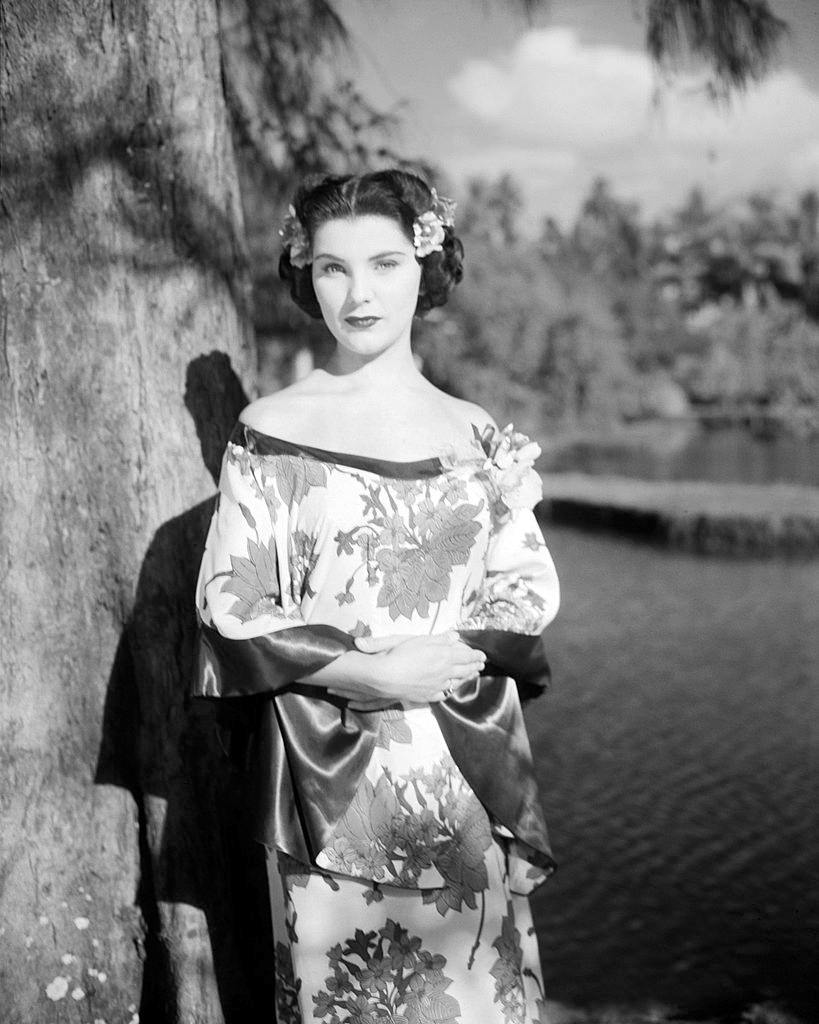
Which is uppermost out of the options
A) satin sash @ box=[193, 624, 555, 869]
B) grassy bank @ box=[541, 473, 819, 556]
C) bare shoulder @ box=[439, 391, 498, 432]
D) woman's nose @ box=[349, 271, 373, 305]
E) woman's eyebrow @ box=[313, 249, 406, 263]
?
woman's eyebrow @ box=[313, 249, 406, 263]

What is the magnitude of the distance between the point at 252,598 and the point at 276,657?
10 cm

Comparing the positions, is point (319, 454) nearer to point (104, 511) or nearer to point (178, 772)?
point (104, 511)

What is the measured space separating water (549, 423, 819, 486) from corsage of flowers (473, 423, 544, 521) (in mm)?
17128

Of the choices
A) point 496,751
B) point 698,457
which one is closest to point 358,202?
point 496,751

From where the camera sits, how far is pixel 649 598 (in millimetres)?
9844

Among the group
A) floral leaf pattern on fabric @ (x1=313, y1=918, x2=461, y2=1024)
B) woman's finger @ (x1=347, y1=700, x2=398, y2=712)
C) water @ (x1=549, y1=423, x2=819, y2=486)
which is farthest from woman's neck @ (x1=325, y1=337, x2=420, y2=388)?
water @ (x1=549, y1=423, x2=819, y2=486)

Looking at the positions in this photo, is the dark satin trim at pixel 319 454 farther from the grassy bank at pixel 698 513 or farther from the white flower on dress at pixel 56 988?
the grassy bank at pixel 698 513

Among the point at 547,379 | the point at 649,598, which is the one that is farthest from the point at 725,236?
the point at 649,598

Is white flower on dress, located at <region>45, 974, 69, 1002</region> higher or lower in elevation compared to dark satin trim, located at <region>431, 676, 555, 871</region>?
lower

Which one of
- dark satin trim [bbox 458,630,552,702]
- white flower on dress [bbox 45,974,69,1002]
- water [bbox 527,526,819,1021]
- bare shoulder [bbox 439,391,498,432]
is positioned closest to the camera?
dark satin trim [bbox 458,630,552,702]

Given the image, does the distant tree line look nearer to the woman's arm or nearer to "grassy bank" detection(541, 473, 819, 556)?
"grassy bank" detection(541, 473, 819, 556)

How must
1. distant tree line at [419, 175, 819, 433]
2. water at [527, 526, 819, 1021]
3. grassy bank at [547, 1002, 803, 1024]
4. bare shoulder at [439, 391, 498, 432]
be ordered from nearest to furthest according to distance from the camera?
bare shoulder at [439, 391, 498, 432]
grassy bank at [547, 1002, 803, 1024]
water at [527, 526, 819, 1021]
distant tree line at [419, 175, 819, 433]

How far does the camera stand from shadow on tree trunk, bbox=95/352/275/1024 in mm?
1774

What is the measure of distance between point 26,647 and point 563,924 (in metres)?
3.05
